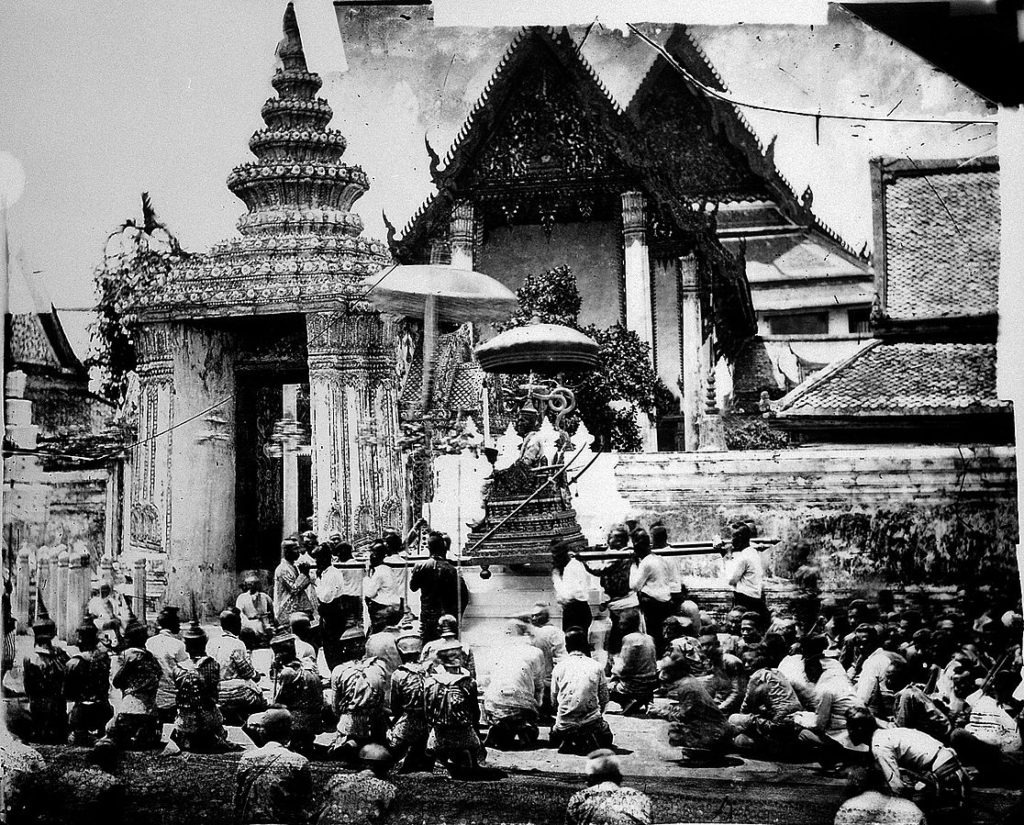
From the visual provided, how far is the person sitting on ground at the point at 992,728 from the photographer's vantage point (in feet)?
18.5

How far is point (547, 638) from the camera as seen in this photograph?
5.97m

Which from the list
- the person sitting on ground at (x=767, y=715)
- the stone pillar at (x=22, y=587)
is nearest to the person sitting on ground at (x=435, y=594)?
the person sitting on ground at (x=767, y=715)

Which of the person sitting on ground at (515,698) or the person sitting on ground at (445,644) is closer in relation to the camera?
the person sitting on ground at (515,698)

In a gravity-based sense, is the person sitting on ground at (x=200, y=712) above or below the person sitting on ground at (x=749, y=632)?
below

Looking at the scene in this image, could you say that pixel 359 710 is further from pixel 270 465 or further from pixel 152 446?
pixel 152 446

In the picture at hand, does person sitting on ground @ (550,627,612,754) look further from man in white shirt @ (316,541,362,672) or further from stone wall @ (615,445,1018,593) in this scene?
man in white shirt @ (316,541,362,672)

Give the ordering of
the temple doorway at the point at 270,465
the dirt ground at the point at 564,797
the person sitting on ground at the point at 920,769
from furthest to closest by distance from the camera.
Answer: the temple doorway at the point at 270,465 < the dirt ground at the point at 564,797 < the person sitting on ground at the point at 920,769

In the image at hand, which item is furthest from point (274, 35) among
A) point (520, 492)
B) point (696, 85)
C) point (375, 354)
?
point (520, 492)

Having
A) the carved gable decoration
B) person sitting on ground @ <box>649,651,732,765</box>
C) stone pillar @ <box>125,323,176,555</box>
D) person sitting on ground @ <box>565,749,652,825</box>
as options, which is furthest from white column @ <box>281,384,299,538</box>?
person sitting on ground @ <box>649,651,732,765</box>

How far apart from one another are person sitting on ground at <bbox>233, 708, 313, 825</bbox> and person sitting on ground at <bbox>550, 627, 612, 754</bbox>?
113 cm

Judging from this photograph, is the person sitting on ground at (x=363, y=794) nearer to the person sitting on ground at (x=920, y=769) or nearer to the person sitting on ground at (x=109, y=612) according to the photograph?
the person sitting on ground at (x=109, y=612)

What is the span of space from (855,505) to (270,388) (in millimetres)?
2852

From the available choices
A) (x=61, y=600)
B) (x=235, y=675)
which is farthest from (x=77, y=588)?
(x=235, y=675)

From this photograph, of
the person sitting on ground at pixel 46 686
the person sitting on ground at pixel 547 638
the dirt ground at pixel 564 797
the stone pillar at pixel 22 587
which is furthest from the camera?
the stone pillar at pixel 22 587
